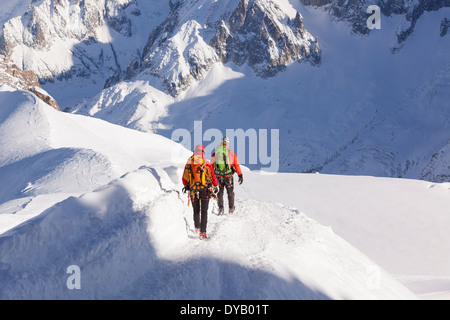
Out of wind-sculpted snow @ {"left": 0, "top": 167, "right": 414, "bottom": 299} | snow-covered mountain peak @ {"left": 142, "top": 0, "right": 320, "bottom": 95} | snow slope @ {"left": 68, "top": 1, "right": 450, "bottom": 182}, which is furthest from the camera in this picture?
snow-covered mountain peak @ {"left": 142, "top": 0, "right": 320, "bottom": 95}

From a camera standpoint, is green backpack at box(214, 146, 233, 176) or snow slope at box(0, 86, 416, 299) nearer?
snow slope at box(0, 86, 416, 299)

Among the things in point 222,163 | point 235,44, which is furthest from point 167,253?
point 235,44

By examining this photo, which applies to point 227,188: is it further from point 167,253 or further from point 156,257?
point 156,257

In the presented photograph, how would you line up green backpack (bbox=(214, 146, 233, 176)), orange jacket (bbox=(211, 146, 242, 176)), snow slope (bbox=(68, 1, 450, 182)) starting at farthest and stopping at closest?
snow slope (bbox=(68, 1, 450, 182)) < orange jacket (bbox=(211, 146, 242, 176)) < green backpack (bbox=(214, 146, 233, 176))

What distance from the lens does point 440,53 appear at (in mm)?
139375

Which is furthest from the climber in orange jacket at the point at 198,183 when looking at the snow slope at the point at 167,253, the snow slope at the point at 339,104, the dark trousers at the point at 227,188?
the snow slope at the point at 339,104

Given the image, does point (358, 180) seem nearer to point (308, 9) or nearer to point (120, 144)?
point (120, 144)

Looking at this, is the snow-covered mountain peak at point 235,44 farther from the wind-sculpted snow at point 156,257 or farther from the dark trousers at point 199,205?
the wind-sculpted snow at point 156,257

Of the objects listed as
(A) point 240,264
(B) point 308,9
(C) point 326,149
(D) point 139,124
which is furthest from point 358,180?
(B) point 308,9

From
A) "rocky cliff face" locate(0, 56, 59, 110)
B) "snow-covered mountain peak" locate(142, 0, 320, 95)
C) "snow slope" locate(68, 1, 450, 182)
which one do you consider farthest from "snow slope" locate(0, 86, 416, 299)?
"snow-covered mountain peak" locate(142, 0, 320, 95)

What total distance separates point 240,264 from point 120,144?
1000 inches

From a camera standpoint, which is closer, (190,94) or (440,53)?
(440,53)

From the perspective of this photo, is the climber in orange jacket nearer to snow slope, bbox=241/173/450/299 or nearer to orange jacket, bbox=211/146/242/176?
orange jacket, bbox=211/146/242/176

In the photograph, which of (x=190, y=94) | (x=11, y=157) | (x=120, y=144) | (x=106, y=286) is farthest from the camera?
(x=190, y=94)
